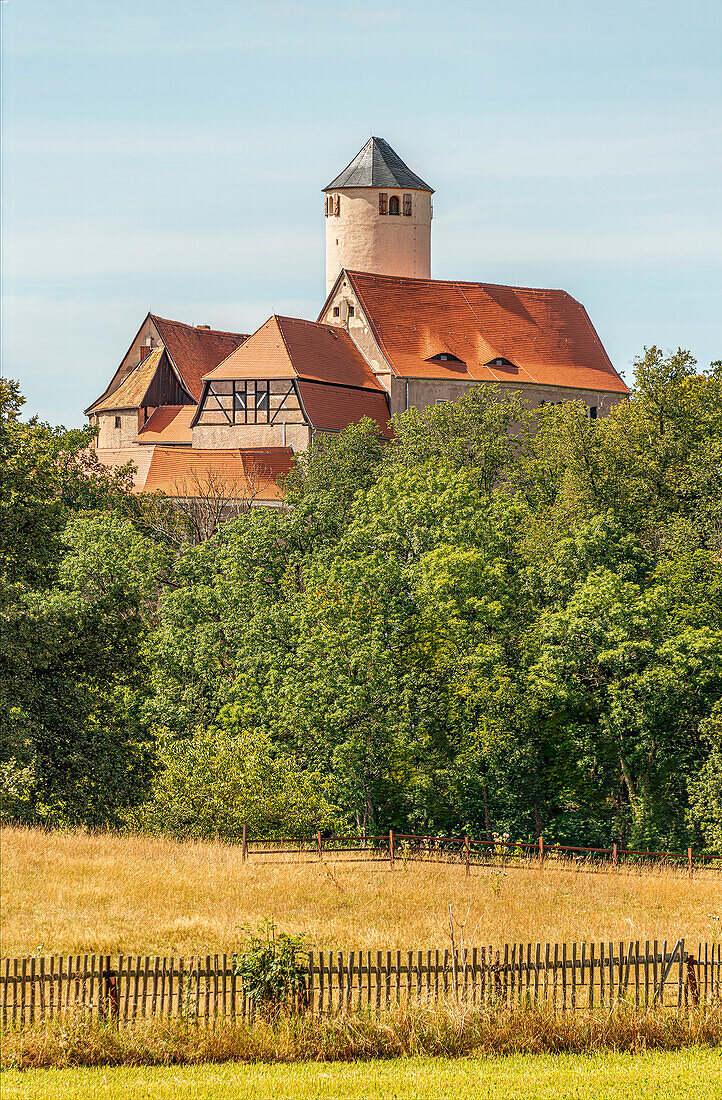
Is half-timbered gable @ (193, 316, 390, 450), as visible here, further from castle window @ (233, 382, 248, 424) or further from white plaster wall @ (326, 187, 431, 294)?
white plaster wall @ (326, 187, 431, 294)

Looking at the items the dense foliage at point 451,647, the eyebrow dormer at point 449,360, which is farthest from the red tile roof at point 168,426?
the dense foliage at point 451,647

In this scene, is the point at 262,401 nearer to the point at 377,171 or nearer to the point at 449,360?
the point at 449,360

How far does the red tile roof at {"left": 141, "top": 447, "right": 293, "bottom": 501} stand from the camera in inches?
2480

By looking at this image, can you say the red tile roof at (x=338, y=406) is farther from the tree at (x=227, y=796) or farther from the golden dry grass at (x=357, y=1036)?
the golden dry grass at (x=357, y=1036)

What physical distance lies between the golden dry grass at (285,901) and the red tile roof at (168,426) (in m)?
55.1

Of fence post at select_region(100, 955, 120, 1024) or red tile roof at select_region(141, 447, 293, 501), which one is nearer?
fence post at select_region(100, 955, 120, 1024)

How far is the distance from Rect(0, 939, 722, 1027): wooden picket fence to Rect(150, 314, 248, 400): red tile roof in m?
69.3

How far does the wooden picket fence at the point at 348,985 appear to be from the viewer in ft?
44.9

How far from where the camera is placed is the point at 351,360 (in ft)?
245

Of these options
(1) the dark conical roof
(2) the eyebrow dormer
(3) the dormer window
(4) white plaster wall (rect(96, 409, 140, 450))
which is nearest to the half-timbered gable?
(2) the eyebrow dormer

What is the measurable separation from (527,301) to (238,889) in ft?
221

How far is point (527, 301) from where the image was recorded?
8362 cm

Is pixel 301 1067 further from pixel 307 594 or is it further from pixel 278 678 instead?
pixel 307 594

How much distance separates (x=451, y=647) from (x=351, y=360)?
1441 inches
